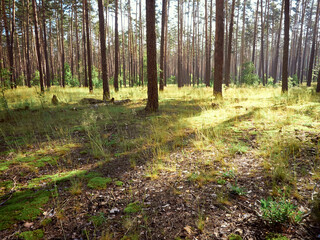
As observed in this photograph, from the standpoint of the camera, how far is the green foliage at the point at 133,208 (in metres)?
2.45

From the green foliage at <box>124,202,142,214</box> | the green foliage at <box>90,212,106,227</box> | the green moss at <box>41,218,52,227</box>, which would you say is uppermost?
the green moss at <box>41,218,52,227</box>

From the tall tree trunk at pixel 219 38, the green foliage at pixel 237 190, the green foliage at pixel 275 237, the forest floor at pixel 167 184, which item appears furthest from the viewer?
the tall tree trunk at pixel 219 38

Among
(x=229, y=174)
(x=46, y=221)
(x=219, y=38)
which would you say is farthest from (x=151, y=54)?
(x=46, y=221)

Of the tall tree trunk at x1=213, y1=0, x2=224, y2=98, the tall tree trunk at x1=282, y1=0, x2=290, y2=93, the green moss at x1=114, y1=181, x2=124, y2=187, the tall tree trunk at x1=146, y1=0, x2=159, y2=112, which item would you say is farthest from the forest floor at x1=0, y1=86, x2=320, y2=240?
the tall tree trunk at x1=282, y1=0, x2=290, y2=93

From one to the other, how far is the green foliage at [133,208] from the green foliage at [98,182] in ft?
2.30

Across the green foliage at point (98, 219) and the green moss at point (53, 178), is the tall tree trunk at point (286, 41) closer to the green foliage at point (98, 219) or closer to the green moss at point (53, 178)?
the green moss at point (53, 178)

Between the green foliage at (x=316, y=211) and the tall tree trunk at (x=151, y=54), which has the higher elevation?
the tall tree trunk at (x=151, y=54)

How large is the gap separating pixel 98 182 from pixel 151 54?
234 inches

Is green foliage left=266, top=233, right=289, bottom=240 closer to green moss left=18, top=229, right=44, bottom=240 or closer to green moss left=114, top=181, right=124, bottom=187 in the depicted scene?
green moss left=114, top=181, right=124, bottom=187

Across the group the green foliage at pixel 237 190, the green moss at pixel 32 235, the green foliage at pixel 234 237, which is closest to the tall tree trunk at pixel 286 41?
the green foliage at pixel 237 190

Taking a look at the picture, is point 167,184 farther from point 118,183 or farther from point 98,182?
point 98,182

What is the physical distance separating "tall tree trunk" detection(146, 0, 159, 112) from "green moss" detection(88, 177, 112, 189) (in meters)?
5.07

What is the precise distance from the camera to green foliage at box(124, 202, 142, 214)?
2.45 m

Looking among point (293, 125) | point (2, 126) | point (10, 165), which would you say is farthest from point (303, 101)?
point (2, 126)
